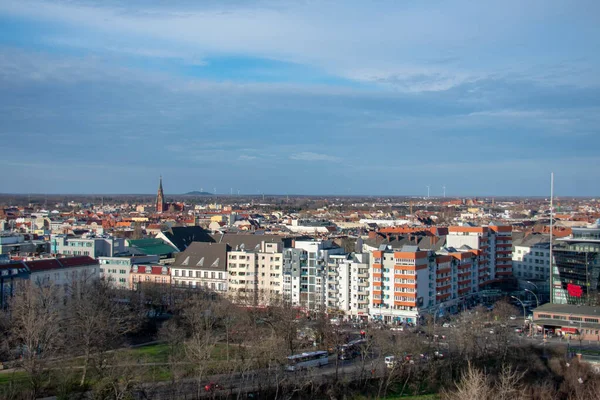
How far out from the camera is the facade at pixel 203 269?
2042 inches

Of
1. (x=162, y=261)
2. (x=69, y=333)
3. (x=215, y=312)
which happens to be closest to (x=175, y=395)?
(x=69, y=333)

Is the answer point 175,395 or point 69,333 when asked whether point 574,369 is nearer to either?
point 175,395

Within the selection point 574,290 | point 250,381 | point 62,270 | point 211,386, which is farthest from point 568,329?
point 62,270

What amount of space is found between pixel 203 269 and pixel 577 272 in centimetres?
2639

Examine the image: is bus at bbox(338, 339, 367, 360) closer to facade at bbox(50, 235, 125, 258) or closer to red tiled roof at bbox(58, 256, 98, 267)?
red tiled roof at bbox(58, 256, 98, 267)

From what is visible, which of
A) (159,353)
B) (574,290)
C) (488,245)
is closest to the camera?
(159,353)

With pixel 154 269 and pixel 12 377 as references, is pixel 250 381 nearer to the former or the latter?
pixel 12 377

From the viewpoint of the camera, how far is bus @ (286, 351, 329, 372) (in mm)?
31078

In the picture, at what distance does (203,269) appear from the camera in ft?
172

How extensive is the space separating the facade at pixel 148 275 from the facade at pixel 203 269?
0.67m

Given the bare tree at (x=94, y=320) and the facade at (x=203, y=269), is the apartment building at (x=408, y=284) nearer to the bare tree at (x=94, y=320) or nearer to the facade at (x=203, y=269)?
the facade at (x=203, y=269)

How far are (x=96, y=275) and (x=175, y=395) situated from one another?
26080mm

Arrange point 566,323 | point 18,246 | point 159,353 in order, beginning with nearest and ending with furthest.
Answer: point 159,353, point 566,323, point 18,246

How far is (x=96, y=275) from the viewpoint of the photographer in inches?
1962
